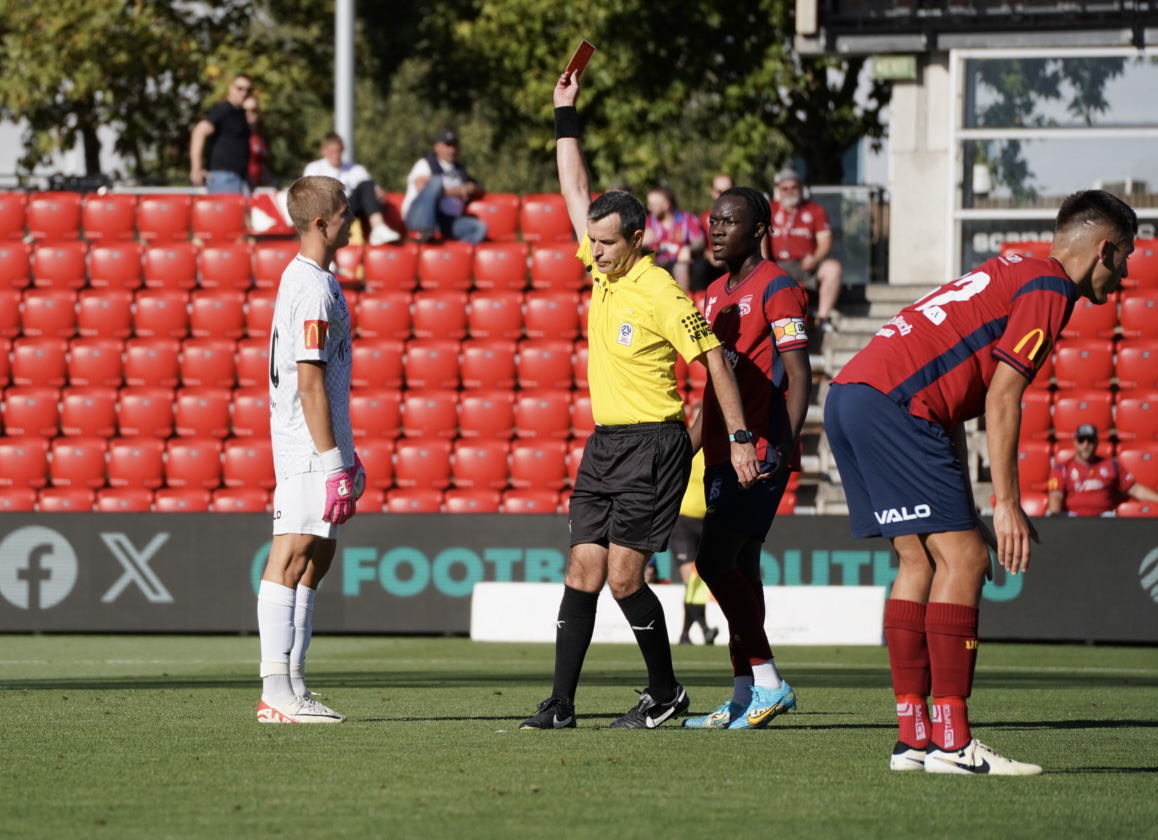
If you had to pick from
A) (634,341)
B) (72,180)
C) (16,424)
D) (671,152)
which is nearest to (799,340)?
(634,341)

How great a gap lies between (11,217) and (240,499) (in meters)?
5.16

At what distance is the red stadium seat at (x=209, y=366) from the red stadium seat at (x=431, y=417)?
197 cm

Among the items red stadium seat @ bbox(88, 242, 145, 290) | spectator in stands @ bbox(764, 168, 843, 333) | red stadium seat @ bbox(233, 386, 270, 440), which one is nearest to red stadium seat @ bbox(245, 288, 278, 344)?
red stadium seat @ bbox(233, 386, 270, 440)

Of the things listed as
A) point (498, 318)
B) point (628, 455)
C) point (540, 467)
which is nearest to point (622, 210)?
point (628, 455)

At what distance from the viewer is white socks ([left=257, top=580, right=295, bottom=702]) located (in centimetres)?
665

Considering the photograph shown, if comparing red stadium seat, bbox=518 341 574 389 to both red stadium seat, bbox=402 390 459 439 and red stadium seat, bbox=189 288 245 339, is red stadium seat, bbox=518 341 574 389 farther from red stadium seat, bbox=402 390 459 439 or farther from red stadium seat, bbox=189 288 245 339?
red stadium seat, bbox=189 288 245 339

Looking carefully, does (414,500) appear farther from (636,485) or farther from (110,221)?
(636,485)

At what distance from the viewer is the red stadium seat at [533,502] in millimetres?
15484

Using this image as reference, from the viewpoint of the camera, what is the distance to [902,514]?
5.38m

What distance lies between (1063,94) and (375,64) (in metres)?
18.8

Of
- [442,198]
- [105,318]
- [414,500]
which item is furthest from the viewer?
[442,198]

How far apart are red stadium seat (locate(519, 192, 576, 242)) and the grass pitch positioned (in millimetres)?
9287

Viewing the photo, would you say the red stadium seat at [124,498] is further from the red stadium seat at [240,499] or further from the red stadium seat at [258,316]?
the red stadium seat at [258,316]

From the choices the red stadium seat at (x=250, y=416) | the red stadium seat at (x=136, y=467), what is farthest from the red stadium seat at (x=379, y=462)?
the red stadium seat at (x=136, y=467)
